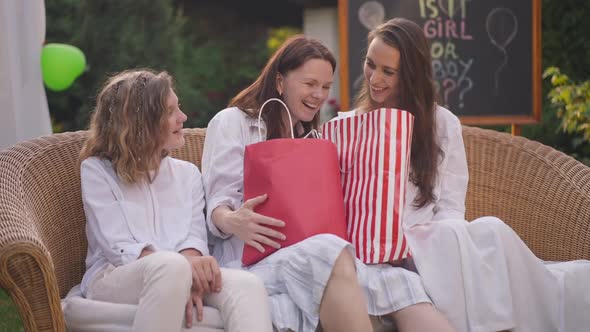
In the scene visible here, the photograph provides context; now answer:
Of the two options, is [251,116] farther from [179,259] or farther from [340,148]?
[179,259]

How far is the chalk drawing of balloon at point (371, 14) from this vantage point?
5.02 meters

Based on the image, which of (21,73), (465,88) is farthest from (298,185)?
(465,88)

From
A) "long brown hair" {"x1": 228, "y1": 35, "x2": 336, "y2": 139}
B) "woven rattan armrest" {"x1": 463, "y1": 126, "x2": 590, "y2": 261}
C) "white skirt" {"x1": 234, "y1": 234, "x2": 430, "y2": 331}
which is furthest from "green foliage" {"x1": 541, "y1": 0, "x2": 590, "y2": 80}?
"white skirt" {"x1": 234, "y1": 234, "x2": 430, "y2": 331}

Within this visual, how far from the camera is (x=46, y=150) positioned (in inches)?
136

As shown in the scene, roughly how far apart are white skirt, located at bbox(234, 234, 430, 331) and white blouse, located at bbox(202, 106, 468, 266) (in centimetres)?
29

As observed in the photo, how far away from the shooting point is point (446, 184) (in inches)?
140

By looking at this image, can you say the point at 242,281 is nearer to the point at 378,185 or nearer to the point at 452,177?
the point at 378,185

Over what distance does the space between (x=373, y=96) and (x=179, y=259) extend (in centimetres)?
127

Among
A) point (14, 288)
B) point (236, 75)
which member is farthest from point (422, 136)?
point (236, 75)

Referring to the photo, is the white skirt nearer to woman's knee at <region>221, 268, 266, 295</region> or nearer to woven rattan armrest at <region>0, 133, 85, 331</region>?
woman's knee at <region>221, 268, 266, 295</region>

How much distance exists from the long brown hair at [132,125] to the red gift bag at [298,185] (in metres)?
0.37

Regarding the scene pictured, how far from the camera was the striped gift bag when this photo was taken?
3.07 m

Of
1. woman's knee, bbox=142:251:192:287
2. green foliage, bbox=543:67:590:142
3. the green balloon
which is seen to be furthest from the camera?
green foliage, bbox=543:67:590:142

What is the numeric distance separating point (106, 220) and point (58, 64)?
1.99m
